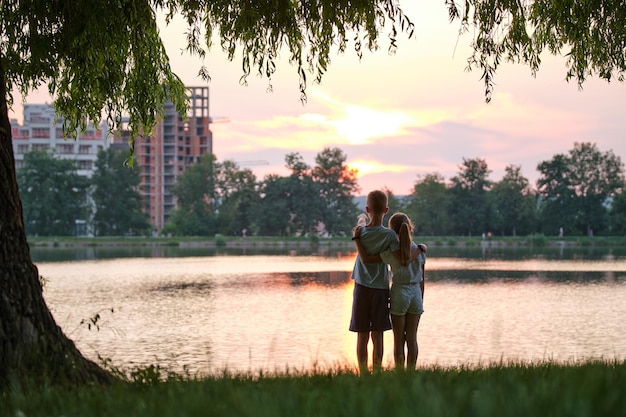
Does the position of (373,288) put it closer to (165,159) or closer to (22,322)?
(22,322)

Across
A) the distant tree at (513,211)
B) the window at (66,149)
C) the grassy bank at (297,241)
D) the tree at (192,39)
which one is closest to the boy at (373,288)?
the tree at (192,39)

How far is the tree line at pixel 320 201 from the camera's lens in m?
107

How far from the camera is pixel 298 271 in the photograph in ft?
140

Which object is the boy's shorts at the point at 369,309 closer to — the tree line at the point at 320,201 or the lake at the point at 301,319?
the lake at the point at 301,319

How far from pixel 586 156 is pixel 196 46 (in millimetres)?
106679

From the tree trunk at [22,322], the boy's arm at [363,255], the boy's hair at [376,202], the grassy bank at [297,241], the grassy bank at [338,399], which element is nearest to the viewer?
the grassy bank at [338,399]

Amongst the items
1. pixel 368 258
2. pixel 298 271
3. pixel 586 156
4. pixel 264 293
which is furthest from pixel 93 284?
pixel 586 156

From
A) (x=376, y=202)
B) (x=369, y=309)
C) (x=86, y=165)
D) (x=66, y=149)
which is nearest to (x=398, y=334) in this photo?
(x=369, y=309)

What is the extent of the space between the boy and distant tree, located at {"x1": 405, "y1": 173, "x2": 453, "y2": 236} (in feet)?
330

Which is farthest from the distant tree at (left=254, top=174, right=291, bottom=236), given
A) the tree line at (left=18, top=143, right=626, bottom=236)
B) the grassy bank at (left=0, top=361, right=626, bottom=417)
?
the grassy bank at (left=0, top=361, right=626, bottom=417)

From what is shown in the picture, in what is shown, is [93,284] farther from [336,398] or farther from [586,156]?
[586,156]

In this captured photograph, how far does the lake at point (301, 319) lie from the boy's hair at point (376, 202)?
52.7 inches

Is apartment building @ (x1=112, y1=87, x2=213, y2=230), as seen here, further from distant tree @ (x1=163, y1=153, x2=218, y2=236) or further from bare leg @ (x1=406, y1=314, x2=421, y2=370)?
bare leg @ (x1=406, y1=314, x2=421, y2=370)

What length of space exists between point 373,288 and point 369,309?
0.19m
